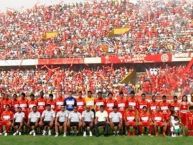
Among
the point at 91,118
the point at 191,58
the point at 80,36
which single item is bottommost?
the point at 91,118

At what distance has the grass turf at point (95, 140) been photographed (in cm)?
1422

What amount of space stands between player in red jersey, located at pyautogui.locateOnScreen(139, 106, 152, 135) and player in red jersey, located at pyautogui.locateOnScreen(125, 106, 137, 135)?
0.20 meters

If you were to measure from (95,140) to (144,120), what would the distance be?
2.54 meters

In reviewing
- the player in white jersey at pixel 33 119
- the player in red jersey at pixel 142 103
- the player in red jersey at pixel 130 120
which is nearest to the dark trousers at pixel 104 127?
the player in red jersey at pixel 130 120

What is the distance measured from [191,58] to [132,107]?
17361 mm

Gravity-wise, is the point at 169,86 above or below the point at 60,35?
below

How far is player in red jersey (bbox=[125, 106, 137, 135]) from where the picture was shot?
16.9 meters

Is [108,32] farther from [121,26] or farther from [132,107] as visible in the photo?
[132,107]

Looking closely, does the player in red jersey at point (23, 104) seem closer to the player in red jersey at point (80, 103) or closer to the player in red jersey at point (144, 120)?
the player in red jersey at point (80, 103)

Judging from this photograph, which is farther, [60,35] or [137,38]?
[60,35]

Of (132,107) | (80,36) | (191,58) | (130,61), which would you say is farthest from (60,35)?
(132,107)

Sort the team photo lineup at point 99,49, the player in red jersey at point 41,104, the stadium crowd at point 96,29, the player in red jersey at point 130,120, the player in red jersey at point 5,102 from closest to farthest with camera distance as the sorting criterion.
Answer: the player in red jersey at point 130,120 < the player in red jersey at point 41,104 < the player in red jersey at point 5,102 < the team photo lineup at point 99,49 < the stadium crowd at point 96,29

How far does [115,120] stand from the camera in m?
16.9

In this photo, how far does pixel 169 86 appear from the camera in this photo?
30.4m
